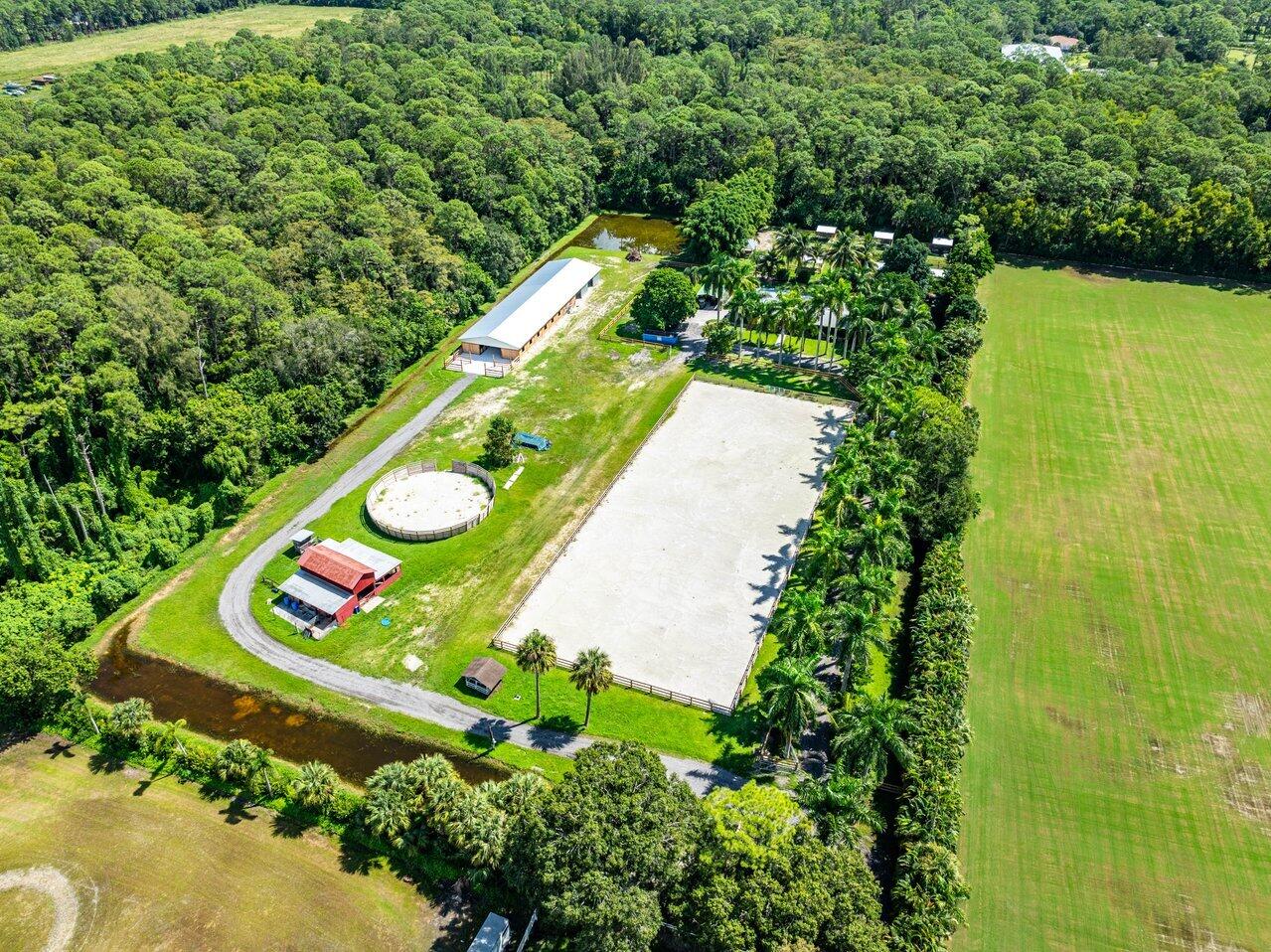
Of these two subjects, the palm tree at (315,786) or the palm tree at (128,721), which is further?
the palm tree at (128,721)

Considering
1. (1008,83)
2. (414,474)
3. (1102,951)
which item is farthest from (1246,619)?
(1008,83)

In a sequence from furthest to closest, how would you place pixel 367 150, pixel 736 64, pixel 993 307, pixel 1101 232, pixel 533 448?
1. pixel 736 64
2. pixel 367 150
3. pixel 1101 232
4. pixel 993 307
5. pixel 533 448

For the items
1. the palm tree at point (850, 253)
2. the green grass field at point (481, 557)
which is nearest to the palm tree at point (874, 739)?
the green grass field at point (481, 557)

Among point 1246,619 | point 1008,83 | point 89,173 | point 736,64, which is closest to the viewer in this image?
point 1246,619

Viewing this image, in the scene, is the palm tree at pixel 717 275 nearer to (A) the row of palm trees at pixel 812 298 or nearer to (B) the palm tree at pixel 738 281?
(A) the row of palm trees at pixel 812 298

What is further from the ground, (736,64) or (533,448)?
(736,64)

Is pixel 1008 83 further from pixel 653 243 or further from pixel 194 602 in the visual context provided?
pixel 194 602

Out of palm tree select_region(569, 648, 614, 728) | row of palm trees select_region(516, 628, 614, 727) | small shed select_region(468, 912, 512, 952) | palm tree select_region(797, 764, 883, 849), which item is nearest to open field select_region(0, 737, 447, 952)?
small shed select_region(468, 912, 512, 952)
